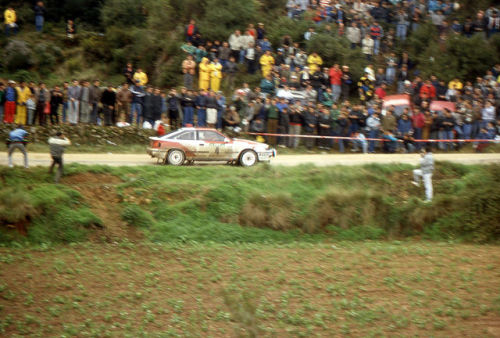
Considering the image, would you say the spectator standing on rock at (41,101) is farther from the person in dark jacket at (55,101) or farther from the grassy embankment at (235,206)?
the grassy embankment at (235,206)

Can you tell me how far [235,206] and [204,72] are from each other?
1100 centimetres

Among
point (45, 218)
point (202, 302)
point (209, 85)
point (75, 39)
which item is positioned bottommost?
point (202, 302)

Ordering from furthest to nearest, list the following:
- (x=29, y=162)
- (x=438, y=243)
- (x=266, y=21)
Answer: (x=266, y=21)
(x=29, y=162)
(x=438, y=243)

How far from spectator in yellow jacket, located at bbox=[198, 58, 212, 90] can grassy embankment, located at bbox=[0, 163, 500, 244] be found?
323 inches

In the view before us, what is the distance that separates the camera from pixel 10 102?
89.1ft

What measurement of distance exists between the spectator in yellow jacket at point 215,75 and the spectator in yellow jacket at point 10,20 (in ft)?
41.7

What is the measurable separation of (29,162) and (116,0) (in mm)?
17303

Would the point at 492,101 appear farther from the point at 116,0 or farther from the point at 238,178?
the point at 116,0

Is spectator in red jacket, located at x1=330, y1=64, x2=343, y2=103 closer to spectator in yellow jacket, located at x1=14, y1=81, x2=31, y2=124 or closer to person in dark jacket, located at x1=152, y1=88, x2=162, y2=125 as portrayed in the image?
person in dark jacket, located at x1=152, y1=88, x2=162, y2=125

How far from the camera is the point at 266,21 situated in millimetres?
37344

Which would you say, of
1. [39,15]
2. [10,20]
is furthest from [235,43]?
[10,20]

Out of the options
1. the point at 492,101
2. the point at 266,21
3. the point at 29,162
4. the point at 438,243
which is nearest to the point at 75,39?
the point at 266,21

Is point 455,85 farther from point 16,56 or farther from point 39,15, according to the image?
point 39,15

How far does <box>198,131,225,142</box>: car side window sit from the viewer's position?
2477 cm
